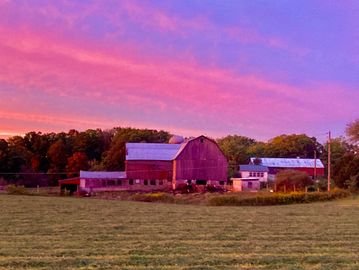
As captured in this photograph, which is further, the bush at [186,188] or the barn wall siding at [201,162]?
the barn wall siding at [201,162]

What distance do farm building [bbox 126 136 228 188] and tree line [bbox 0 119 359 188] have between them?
26.2 ft

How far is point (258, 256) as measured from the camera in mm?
9398

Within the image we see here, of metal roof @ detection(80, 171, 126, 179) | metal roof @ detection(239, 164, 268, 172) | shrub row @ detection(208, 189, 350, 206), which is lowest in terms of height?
shrub row @ detection(208, 189, 350, 206)

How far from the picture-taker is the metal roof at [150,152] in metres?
59.9

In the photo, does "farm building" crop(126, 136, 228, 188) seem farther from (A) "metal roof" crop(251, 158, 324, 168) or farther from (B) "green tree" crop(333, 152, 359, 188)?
(A) "metal roof" crop(251, 158, 324, 168)

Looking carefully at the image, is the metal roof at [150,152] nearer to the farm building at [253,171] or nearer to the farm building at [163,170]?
the farm building at [163,170]

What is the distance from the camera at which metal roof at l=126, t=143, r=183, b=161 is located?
196 feet

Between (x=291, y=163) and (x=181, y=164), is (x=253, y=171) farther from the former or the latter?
(x=181, y=164)

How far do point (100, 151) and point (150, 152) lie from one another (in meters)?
19.9

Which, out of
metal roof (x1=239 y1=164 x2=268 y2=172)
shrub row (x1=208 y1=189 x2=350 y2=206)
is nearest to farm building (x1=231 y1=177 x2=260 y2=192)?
metal roof (x1=239 y1=164 x2=268 y2=172)

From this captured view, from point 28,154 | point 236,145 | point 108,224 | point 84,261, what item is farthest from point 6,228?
point 236,145

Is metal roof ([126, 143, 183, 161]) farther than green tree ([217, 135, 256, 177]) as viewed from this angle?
No

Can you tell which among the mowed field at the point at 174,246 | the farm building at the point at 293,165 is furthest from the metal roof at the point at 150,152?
the mowed field at the point at 174,246

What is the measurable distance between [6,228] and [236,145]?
75.8 metres
